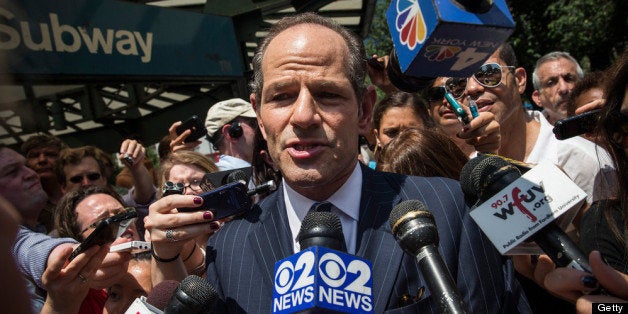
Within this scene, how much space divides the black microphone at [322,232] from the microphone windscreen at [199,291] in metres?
0.29

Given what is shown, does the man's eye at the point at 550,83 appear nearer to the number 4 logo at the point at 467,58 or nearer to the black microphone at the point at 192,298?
the number 4 logo at the point at 467,58

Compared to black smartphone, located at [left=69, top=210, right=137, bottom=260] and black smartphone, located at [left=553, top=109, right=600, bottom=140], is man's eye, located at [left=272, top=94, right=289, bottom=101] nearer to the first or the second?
black smartphone, located at [left=69, top=210, right=137, bottom=260]

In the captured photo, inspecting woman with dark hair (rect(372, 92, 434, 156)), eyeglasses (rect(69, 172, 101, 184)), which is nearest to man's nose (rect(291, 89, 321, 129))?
woman with dark hair (rect(372, 92, 434, 156))

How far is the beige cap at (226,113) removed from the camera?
4410 millimetres

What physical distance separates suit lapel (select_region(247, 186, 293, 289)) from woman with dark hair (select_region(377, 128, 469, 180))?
832 mm

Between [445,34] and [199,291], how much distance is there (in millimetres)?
1014

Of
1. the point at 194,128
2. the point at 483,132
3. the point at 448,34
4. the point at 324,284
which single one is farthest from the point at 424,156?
the point at 194,128

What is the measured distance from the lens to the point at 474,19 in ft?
5.33

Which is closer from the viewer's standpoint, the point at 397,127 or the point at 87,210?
the point at 87,210

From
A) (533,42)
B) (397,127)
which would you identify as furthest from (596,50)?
(397,127)

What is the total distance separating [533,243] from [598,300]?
220 millimetres

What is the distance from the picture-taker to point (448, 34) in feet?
5.46

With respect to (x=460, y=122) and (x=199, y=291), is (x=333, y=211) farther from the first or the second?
(x=460, y=122)

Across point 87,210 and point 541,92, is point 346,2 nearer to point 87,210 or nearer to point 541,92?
point 541,92
